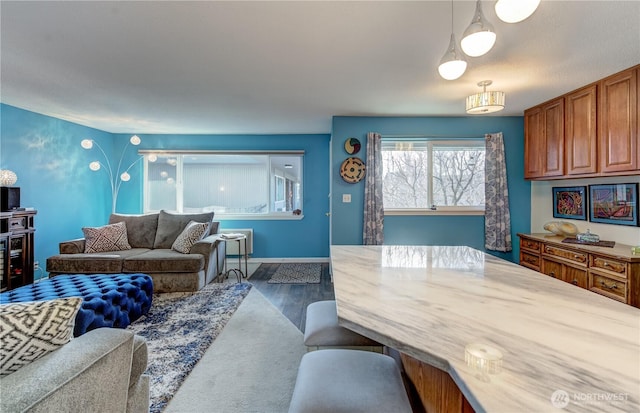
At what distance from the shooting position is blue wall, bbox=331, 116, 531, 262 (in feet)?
13.9

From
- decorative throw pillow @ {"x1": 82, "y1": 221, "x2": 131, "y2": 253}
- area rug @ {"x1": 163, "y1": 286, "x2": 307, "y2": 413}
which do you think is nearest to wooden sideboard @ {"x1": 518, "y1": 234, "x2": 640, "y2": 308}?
area rug @ {"x1": 163, "y1": 286, "x2": 307, "y2": 413}

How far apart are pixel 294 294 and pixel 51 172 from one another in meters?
3.81

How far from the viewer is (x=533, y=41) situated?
2.18m

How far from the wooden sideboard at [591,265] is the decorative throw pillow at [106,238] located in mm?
5151

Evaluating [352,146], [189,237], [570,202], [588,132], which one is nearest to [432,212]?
[352,146]

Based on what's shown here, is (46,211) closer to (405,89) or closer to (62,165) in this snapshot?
(62,165)

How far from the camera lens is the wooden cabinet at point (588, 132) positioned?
265 centimetres

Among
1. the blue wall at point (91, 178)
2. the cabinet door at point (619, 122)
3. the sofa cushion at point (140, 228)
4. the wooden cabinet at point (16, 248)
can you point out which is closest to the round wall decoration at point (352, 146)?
the blue wall at point (91, 178)

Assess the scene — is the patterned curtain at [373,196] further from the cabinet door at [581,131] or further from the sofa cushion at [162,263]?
the sofa cushion at [162,263]

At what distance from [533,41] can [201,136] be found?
16.4ft

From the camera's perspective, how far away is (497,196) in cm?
417

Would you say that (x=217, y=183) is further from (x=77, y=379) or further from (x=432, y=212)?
(x=77, y=379)

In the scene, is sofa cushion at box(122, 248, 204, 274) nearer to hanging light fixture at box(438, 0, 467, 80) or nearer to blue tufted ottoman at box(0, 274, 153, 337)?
blue tufted ottoman at box(0, 274, 153, 337)

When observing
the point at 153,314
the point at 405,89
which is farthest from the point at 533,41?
the point at 153,314
